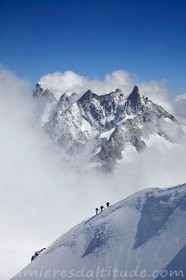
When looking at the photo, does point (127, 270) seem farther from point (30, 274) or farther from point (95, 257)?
point (30, 274)

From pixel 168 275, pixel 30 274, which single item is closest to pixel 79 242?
pixel 30 274

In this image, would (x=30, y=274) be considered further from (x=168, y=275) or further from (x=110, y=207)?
(x=168, y=275)

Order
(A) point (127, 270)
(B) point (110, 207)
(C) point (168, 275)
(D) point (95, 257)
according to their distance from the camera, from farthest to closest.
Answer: (B) point (110, 207) < (D) point (95, 257) < (A) point (127, 270) < (C) point (168, 275)

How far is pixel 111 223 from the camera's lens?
77.9 m

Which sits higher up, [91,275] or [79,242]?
[79,242]

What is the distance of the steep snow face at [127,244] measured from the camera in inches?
2554

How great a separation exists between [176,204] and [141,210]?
7.50m

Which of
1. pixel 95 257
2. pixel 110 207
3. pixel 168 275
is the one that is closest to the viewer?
pixel 168 275

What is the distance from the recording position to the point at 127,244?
71.6m

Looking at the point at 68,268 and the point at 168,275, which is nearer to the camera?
the point at 168,275

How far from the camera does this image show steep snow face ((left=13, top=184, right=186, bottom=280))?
64875 millimetres

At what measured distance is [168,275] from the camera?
199 ft

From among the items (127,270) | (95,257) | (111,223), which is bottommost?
(127,270)

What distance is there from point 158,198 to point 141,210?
12.7 feet
